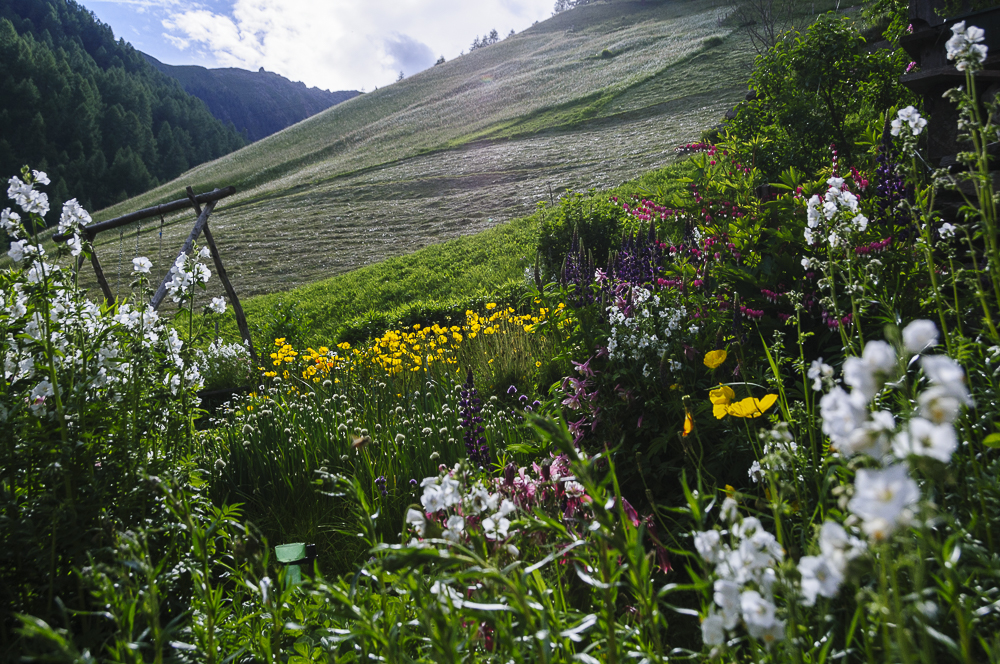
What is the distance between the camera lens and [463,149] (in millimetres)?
26703

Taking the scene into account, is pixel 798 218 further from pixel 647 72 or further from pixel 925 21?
pixel 647 72

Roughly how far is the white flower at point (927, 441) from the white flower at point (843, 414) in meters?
0.05

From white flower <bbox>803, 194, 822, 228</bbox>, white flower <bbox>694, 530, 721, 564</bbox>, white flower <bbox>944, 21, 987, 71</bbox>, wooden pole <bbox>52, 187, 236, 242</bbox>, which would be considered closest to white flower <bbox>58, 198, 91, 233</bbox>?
white flower <bbox>694, 530, 721, 564</bbox>

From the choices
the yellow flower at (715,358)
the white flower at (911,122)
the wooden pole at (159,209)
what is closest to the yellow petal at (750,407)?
the yellow flower at (715,358)

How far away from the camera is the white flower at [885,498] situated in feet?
1.79

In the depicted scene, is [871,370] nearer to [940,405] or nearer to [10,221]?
[940,405]

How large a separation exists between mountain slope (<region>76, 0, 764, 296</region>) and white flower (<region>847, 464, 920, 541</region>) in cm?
1440

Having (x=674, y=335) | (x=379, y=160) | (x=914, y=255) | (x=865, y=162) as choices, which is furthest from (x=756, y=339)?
(x=379, y=160)

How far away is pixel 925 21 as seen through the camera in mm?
3584

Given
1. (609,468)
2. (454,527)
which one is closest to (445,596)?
(454,527)

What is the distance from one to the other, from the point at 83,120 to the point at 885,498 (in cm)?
6811

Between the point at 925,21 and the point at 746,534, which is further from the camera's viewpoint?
the point at 925,21

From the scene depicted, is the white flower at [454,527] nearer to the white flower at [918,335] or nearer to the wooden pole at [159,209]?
the white flower at [918,335]

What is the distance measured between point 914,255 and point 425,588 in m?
2.34
